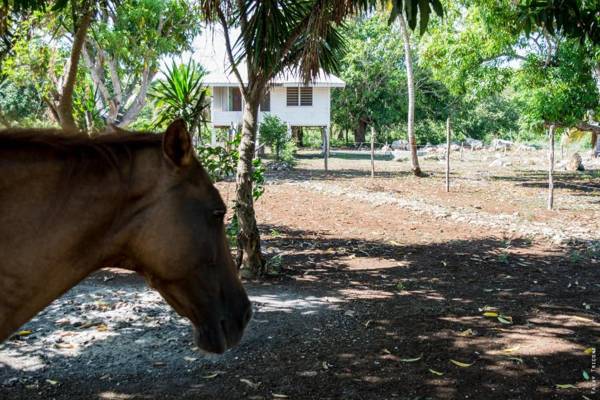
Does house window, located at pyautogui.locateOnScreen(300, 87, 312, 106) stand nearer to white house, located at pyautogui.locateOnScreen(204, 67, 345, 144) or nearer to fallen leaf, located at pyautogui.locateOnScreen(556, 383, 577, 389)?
white house, located at pyautogui.locateOnScreen(204, 67, 345, 144)

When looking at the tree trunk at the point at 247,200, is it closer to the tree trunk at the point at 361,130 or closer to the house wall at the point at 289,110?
the house wall at the point at 289,110

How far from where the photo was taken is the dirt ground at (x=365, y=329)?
4164 mm

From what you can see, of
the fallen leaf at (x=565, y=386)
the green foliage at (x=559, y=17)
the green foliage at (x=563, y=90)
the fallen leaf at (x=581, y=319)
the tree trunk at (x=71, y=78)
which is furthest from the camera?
the green foliage at (x=563, y=90)

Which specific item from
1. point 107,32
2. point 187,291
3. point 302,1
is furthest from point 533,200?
point 187,291

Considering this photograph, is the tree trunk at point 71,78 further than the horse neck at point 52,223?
Yes

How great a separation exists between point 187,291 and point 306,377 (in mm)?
2640

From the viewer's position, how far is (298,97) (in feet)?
109

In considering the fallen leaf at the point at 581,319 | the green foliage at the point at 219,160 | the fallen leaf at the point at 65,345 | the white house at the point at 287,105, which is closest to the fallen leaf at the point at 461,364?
the fallen leaf at the point at 581,319

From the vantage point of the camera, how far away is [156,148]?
190 cm

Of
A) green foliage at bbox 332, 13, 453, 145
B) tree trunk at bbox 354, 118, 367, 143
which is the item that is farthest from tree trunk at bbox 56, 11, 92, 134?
tree trunk at bbox 354, 118, 367, 143

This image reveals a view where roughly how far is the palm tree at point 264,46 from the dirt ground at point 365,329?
0.94m

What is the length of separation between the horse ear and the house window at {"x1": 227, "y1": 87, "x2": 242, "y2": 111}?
31941mm

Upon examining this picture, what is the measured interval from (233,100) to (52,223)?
32.4 meters

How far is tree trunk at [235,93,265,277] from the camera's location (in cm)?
726
